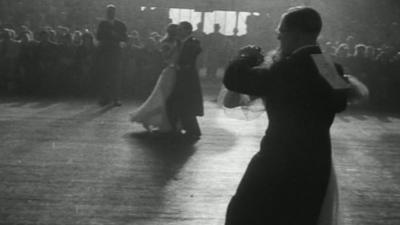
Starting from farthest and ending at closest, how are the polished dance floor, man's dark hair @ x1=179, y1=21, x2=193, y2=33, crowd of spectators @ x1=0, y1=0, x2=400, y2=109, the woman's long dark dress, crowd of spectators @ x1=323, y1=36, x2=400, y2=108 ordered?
crowd of spectators @ x1=323, y1=36, x2=400, y2=108 < crowd of spectators @ x1=0, y1=0, x2=400, y2=109 < man's dark hair @ x1=179, y1=21, x2=193, y2=33 < the polished dance floor < the woman's long dark dress

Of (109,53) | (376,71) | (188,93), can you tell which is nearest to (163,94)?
(188,93)

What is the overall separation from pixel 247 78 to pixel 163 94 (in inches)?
246

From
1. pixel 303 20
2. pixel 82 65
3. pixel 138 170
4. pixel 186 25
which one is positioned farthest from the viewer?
pixel 82 65

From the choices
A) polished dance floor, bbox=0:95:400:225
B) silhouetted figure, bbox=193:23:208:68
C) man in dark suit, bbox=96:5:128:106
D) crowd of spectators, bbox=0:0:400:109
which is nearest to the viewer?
polished dance floor, bbox=0:95:400:225

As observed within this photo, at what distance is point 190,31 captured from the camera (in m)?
8.84

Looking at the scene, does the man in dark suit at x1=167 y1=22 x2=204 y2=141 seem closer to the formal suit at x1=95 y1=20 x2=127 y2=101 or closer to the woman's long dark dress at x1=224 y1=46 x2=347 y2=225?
the formal suit at x1=95 y1=20 x2=127 y2=101

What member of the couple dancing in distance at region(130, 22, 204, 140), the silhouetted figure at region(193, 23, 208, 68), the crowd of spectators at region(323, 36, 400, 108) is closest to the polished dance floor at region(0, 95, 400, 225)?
the couple dancing in distance at region(130, 22, 204, 140)

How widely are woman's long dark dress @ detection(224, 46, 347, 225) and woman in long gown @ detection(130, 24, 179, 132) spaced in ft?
19.7

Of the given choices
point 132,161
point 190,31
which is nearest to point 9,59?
point 190,31

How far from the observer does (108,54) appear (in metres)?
12.2

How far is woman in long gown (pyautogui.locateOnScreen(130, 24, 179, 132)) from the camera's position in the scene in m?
8.92

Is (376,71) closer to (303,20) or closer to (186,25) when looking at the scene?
(186,25)

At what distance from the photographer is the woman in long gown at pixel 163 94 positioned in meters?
8.92

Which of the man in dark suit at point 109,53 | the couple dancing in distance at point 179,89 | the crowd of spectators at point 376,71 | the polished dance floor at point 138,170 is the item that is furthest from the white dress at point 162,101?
the crowd of spectators at point 376,71
